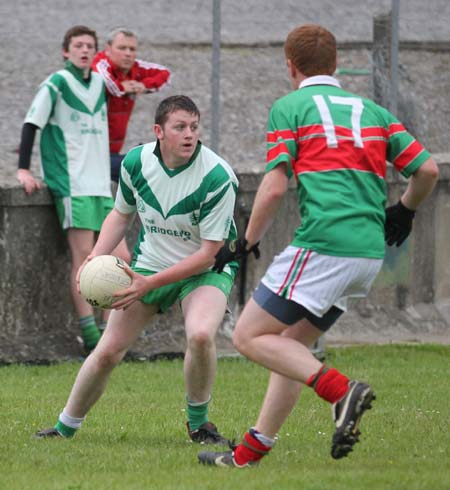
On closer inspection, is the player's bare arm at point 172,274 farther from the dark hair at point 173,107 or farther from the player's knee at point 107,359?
the dark hair at point 173,107

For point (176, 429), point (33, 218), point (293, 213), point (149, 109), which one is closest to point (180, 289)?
point (176, 429)

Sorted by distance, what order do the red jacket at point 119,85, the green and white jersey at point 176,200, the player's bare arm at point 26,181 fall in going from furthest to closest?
the red jacket at point 119,85 → the player's bare arm at point 26,181 → the green and white jersey at point 176,200

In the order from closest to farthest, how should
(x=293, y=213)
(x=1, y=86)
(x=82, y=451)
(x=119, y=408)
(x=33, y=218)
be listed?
(x=82, y=451)
(x=119, y=408)
(x=33, y=218)
(x=293, y=213)
(x=1, y=86)

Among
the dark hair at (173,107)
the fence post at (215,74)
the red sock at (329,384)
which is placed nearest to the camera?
the red sock at (329,384)

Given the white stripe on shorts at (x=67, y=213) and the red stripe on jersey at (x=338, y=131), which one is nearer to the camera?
the red stripe on jersey at (x=338, y=131)

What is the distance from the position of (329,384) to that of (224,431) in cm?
211

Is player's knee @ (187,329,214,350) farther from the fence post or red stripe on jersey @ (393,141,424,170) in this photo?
the fence post

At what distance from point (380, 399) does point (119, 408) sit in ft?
6.04

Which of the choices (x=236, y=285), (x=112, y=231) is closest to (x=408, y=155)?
(x=112, y=231)

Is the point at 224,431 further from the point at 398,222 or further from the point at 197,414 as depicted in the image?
the point at 398,222

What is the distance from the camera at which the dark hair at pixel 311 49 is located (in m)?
6.81

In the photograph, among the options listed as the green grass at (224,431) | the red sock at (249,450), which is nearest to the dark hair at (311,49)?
the red sock at (249,450)

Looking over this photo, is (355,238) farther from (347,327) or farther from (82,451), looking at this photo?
(347,327)

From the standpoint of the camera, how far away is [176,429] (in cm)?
856
